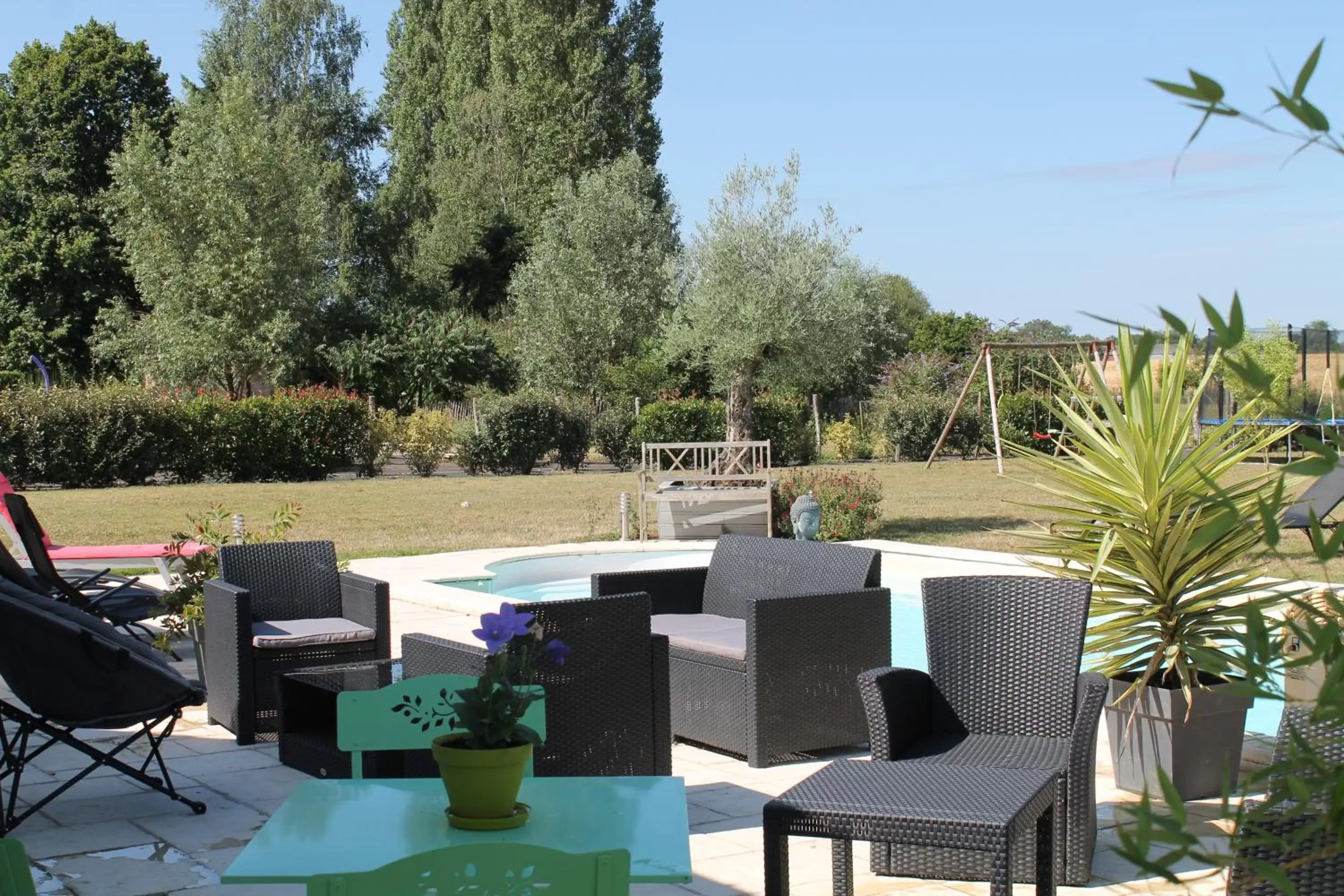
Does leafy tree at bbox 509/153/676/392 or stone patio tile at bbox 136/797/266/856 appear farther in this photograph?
leafy tree at bbox 509/153/676/392

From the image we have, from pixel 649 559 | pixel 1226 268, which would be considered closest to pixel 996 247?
pixel 1226 268

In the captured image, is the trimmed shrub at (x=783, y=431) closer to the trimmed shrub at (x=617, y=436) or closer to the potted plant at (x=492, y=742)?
the trimmed shrub at (x=617, y=436)

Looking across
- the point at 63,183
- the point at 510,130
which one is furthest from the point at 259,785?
the point at 510,130

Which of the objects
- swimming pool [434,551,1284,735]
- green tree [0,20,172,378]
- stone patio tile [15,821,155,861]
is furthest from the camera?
green tree [0,20,172,378]

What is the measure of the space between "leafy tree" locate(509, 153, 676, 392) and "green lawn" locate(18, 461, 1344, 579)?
9120 mm

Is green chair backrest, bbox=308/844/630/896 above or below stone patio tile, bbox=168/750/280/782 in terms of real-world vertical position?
above

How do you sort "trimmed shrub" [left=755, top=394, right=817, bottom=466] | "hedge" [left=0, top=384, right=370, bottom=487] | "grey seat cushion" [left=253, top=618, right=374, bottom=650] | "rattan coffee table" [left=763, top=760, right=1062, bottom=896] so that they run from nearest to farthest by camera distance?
"rattan coffee table" [left=763, top=760, right=1062, bottom=896] < "grey seat cushion" [left=253, top=618, right=374, bottom=650] < "hedge" [left=0, top=384, right=370, bottom=487] < "trimmed shrub" [left=755, top=394, right=817, bottom=466]

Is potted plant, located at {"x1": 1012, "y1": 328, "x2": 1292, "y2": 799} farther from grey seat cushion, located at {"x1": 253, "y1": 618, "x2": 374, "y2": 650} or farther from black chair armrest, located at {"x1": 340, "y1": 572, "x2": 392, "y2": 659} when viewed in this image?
grey seat cushion, located at {"x1": 253, "y1": 618, "x2": 374, "y2": 650}

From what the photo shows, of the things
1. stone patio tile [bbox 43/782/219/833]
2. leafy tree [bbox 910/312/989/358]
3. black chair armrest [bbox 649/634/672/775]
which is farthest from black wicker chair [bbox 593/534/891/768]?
leafy tree [bbox 910/312/989/358]

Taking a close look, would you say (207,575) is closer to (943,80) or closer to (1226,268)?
(943,80)

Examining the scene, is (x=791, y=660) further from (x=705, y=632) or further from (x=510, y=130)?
(x=510, y=130)

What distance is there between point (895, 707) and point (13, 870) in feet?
8.51

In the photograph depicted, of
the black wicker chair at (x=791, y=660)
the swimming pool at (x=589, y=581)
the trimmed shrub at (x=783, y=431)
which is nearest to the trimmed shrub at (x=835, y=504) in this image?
the swimming pool at (x=589, y=581)

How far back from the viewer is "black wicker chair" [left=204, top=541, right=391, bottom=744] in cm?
565
